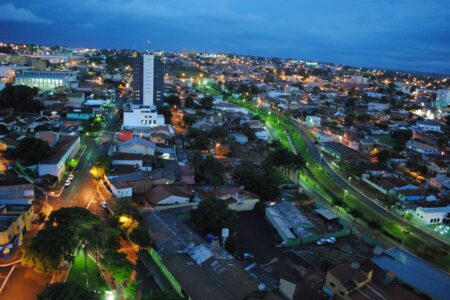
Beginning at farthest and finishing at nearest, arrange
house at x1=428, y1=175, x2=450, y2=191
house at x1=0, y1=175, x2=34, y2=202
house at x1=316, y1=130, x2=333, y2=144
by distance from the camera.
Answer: house at x1=316, y1=130, x2=333, y2=144
house at x1=428, y1=175, x2=450, y2=191
house at x1=0, y1=175, x2=34, y2=202

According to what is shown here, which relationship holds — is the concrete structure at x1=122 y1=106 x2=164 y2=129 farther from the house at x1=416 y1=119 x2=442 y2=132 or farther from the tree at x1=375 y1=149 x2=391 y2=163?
the house at x1=416 y1=119 x2=442 y2=132

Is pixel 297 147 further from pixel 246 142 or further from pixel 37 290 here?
pixel 37 290

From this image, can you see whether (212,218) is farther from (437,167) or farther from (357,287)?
(437,167)

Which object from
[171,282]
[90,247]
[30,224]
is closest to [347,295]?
[171,282]

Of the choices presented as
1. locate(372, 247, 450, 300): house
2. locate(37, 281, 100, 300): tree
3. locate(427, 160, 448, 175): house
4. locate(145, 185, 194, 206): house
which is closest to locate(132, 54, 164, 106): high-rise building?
locate(145, 185, 194, 206): house

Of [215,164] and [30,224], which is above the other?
[215,164]
